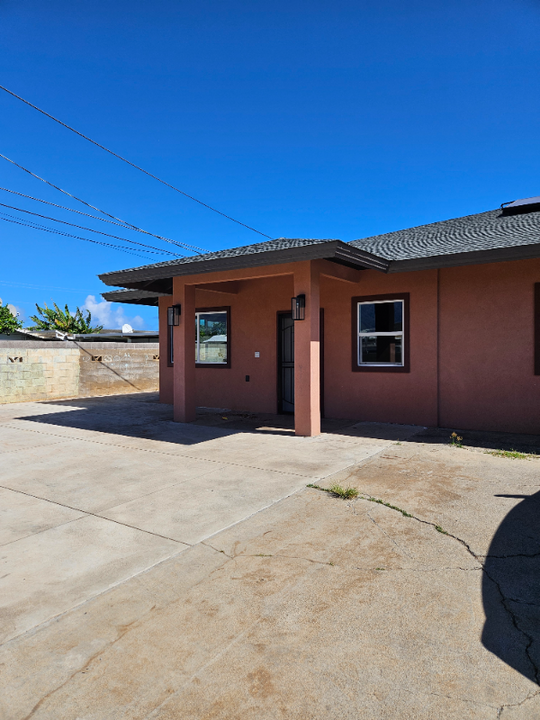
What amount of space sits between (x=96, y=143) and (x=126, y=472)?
1167 cm

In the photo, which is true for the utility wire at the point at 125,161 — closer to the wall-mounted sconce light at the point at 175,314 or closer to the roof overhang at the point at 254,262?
the roof overhang at the point at 254,262

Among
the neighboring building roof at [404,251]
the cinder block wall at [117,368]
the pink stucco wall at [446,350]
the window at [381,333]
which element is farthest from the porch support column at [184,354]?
the cinder block wall at [117,368]

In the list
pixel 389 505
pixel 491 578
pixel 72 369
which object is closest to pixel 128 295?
pixel 72 369

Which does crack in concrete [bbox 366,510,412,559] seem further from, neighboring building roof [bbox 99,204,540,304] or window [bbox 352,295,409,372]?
window [bbox 352,295,409,372]

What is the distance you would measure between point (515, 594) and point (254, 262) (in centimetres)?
599

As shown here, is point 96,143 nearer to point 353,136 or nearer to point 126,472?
point 353,136

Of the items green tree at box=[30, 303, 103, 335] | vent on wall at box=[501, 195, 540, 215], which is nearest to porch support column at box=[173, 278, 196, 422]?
vent on wall at box=[501, 195, 540, 215]

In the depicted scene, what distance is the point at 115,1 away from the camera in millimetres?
11312

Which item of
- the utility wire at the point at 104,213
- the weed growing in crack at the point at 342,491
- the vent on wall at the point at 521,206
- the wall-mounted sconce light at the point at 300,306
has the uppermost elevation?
the utility wire at the point at 104,213

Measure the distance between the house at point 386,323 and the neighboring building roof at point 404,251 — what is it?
0.03m

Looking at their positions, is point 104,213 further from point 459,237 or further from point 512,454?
point 512,454

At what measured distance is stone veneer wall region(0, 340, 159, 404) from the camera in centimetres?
1294

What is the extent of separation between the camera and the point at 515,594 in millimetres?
2658

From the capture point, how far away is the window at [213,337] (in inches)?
442
